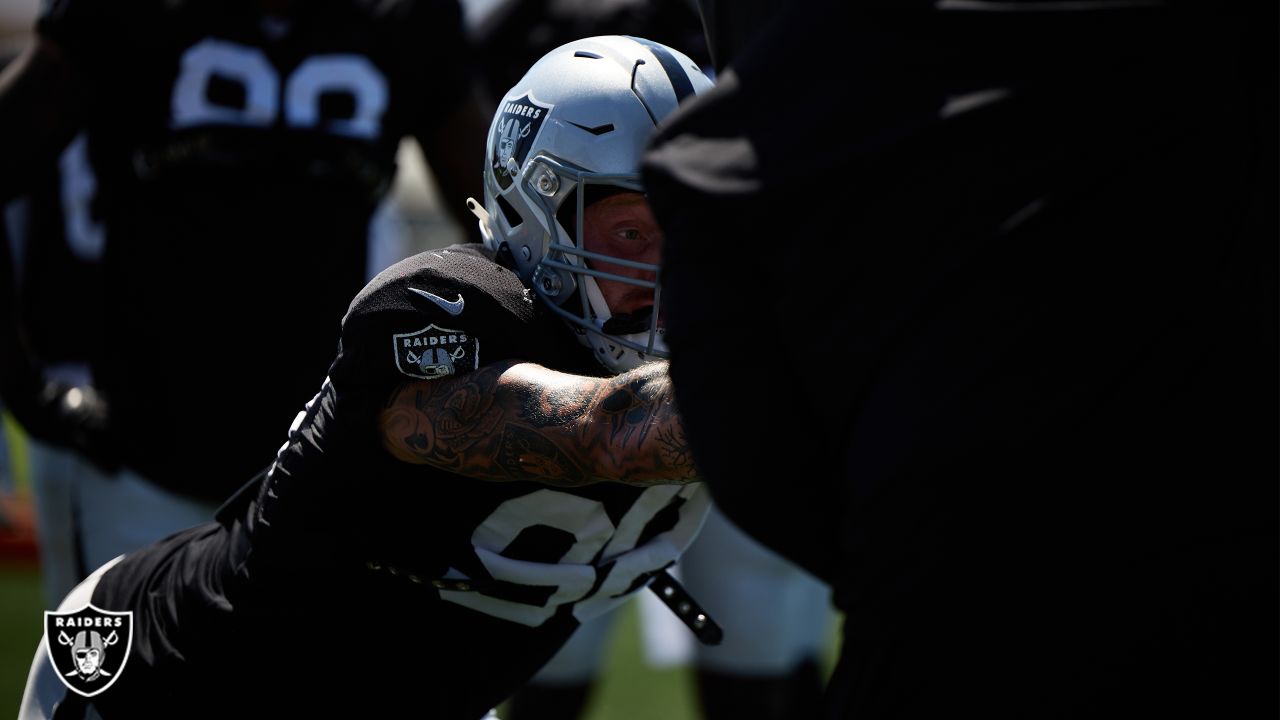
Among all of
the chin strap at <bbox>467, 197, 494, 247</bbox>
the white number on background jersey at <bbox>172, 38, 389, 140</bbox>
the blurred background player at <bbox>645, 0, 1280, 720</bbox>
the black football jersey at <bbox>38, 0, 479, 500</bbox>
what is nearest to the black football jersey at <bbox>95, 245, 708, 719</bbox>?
the chin strap at <bbox>467, 197, 494, 247</bbox>

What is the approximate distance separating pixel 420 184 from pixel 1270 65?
622 inches

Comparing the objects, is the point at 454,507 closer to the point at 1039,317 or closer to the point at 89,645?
the point at 89,645

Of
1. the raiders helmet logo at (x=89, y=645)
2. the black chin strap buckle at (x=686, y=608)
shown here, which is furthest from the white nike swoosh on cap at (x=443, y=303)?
the raiders helmet logo at (x=89, y=645)

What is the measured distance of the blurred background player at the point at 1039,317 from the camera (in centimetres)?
123

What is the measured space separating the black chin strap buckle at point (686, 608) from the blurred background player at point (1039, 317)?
0.81 meters

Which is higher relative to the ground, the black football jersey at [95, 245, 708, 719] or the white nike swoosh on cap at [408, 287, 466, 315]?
the white nike swoosh on cap at [408, 287, 466, 315]

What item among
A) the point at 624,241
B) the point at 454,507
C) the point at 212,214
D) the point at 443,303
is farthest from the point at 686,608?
the point at 212,214

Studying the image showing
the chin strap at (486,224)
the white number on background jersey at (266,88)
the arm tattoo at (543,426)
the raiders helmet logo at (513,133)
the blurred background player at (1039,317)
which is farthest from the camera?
the white number on background jersey at (266,88)

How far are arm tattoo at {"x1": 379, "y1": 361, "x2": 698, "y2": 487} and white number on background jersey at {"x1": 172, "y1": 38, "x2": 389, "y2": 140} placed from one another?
1.54 metres

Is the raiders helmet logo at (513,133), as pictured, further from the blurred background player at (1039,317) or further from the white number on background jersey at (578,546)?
the blurred background player at (1039,317)

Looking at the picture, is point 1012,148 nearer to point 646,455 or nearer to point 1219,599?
point 1219,599

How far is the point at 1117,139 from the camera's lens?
1233 millimetres

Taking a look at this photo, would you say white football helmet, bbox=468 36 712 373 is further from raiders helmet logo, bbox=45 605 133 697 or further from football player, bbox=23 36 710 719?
raiders helmet logo, bbox=45 605 133 697

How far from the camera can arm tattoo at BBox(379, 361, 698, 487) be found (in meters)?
1.59
